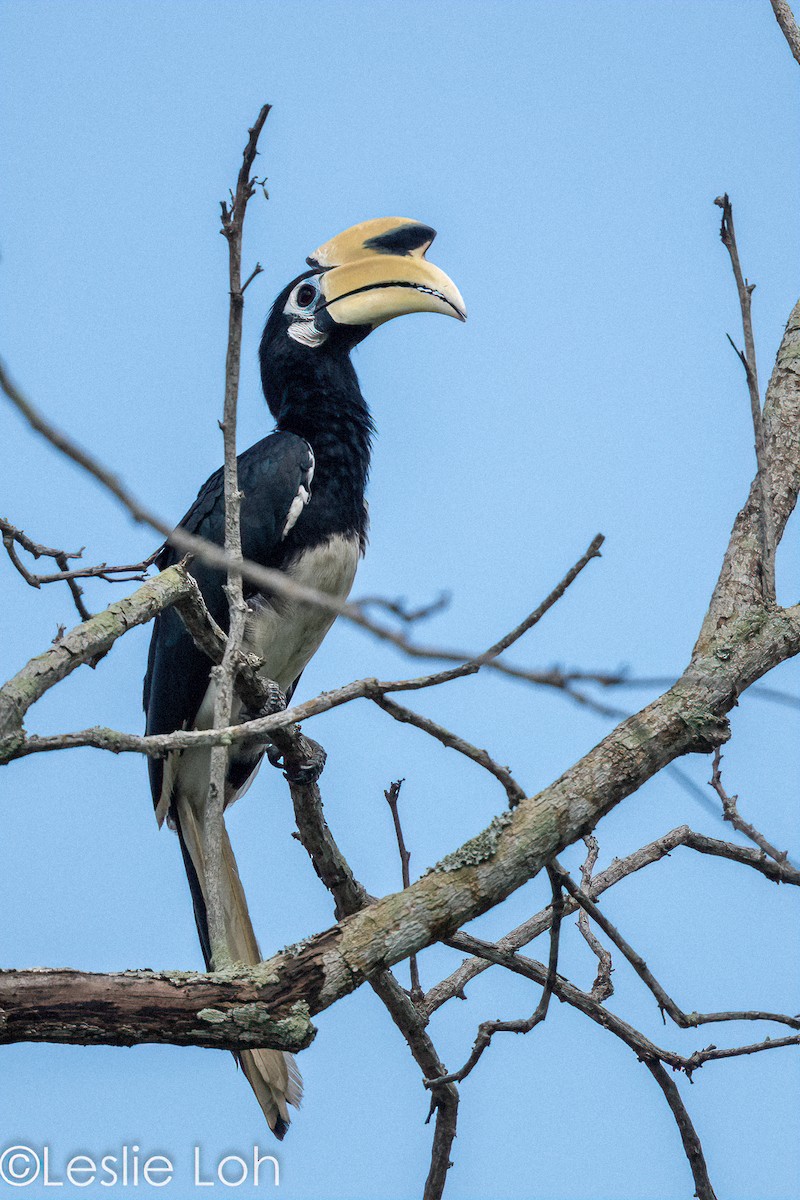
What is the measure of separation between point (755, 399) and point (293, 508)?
211cm

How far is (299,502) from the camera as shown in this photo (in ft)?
15.6

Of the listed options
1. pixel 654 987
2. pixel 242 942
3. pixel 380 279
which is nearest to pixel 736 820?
pixel 654 987

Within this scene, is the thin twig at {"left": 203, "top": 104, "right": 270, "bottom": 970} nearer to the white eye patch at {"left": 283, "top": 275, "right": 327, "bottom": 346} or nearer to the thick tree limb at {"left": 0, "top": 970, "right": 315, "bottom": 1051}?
the thick tree limb at {"left": 0, "top": 970, "right": 315, "bottom": 1051}

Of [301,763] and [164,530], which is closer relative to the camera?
[164,530]

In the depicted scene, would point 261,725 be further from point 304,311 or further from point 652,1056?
point 304,311

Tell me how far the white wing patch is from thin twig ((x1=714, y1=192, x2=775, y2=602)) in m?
1.89

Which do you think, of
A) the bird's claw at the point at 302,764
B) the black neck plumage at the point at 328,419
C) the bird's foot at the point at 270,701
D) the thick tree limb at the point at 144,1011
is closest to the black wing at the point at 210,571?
the black neck plumage at the point at 328,419

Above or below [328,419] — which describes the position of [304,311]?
above

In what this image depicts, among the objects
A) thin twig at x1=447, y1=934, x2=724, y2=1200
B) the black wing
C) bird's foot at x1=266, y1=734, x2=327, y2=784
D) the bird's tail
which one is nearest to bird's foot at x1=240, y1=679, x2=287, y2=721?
bird's foot at x1=266, y1=734, x2=327, y2=784

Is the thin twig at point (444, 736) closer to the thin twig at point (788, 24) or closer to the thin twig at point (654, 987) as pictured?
the thin twig at point (654, 987)

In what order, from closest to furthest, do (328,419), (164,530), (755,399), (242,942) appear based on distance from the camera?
(164,530)
(755,399)
(242,942)
(328,419)

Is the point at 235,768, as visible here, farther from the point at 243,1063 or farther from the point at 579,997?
the point at 579,997

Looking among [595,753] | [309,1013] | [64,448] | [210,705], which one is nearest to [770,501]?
[595,753]

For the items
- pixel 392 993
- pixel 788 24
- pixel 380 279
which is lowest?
pixel 392 993
